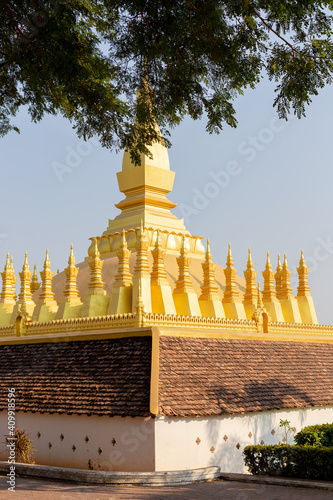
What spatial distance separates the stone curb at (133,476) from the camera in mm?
10891

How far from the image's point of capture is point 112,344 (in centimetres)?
1332

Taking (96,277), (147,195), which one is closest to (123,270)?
(96,277)

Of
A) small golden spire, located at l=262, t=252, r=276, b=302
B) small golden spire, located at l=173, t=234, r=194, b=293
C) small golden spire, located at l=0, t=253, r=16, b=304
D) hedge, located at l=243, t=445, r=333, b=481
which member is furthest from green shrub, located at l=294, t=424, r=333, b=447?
small golden spire, located at l=0, t=253, r=16, b=304

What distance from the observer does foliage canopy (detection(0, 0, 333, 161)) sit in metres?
9.45

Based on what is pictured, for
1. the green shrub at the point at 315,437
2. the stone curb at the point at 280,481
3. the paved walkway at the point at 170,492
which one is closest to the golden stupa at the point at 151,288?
the green shrub at the point at 315,437

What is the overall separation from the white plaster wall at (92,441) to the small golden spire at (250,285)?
8958 millimetres

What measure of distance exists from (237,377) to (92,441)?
3.33m

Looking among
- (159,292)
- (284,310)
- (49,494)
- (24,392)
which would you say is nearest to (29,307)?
(159,292)

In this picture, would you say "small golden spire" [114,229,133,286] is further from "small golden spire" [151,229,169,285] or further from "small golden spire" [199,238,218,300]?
"small golden spire" [199,238,218,300]

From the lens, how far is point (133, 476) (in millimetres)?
10906

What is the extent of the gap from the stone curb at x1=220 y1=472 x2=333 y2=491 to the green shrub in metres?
1.55

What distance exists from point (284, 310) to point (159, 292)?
5976 mm

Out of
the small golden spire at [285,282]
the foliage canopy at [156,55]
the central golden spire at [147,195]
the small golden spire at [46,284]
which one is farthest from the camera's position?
the small golden spire at [285,282]

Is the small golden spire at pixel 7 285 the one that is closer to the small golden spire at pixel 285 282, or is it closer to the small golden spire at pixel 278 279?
the small golden spire at pixel 278 279
